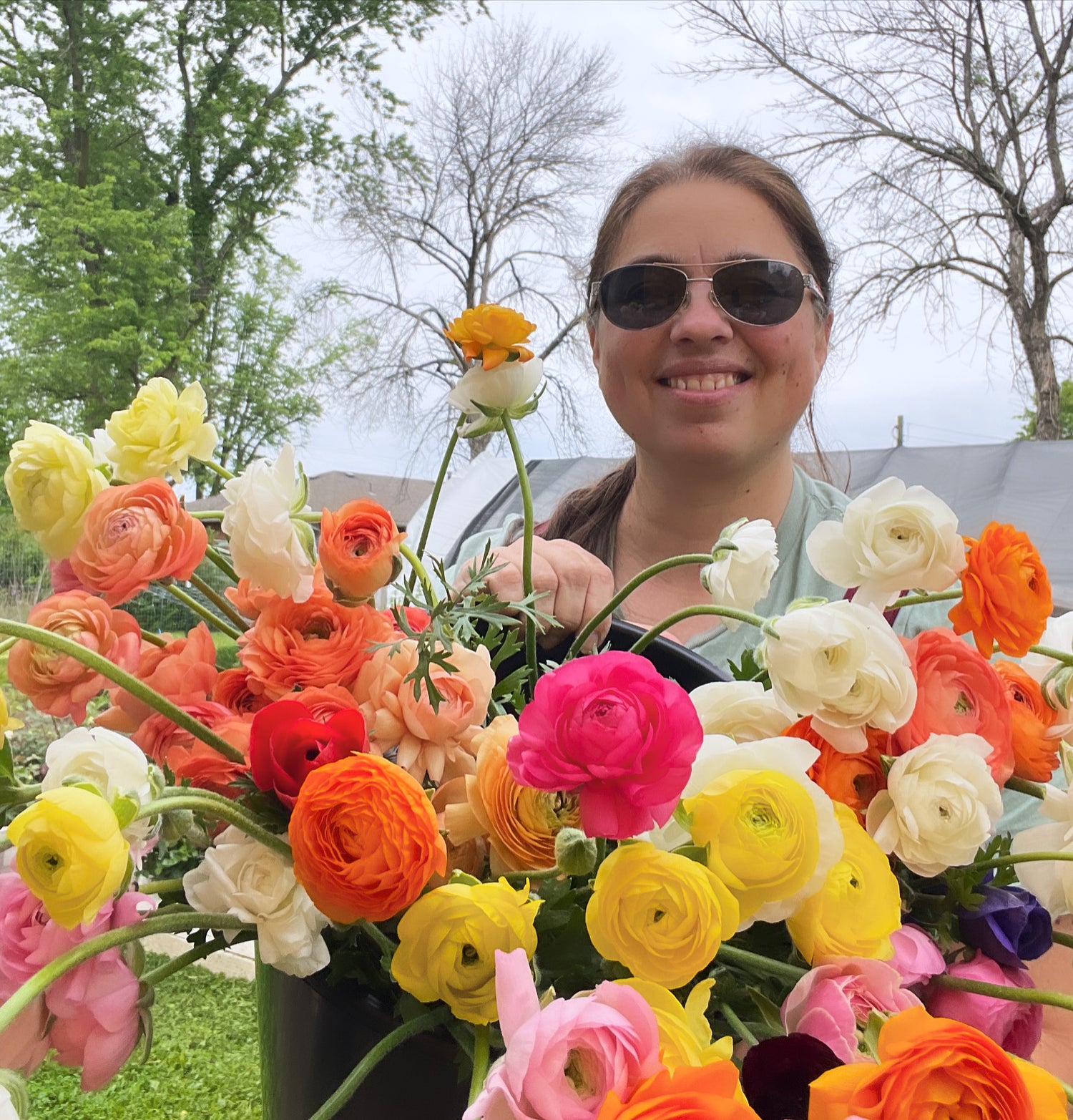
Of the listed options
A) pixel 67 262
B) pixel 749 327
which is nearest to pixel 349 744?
pixel 749 327

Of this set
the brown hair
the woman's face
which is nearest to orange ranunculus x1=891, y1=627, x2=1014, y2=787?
the woman's face

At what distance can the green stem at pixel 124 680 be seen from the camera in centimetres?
38

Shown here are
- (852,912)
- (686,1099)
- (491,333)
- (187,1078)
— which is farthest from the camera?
(187,1078)

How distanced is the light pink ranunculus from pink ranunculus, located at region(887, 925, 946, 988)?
17mm

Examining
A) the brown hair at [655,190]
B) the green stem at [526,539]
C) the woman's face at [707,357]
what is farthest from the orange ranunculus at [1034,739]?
the brown hair at [655,190]

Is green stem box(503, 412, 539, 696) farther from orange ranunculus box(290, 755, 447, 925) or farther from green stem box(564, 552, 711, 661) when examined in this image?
orange ranunculus box(290, 755, 447, 925)

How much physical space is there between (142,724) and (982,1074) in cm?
36

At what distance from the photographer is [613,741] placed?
32 cm

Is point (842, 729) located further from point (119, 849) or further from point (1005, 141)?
point (1005, 141)

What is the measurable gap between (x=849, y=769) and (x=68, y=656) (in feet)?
1.13

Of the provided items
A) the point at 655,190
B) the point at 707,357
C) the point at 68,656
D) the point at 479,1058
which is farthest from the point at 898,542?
the point at 655,190

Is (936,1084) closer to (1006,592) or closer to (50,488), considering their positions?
(1006,592)

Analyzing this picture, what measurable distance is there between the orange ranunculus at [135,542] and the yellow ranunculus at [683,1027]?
0.84ft

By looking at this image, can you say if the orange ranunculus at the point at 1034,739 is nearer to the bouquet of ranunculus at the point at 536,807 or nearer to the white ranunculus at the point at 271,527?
the bouquet of ranunculus at the point at 536,807
